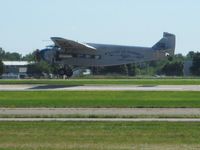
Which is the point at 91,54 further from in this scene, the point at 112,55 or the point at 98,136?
the point at 98,136

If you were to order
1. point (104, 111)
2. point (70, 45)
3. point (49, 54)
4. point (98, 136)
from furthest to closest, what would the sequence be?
point (49, 54) → point (70, 45) → point (104, 111) → point (98, 136)

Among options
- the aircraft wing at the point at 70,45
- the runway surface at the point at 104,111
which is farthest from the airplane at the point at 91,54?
the runway surface at the point at 104,111

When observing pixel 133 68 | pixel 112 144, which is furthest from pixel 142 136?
pixel 133 68

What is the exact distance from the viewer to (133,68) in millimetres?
181875

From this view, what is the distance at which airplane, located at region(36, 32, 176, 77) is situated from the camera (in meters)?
77.4

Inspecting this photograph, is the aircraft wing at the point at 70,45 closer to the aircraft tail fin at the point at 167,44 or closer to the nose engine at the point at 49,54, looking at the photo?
the nose engine at the point at 49,54

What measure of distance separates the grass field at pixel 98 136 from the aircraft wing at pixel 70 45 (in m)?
52.0

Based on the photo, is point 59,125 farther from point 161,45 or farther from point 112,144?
point 161,45

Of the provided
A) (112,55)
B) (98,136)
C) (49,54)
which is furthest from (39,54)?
(98,136)

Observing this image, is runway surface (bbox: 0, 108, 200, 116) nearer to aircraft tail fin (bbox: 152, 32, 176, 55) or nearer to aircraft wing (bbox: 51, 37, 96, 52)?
aircraft wing (bbox: 51, 37, 96, 52)

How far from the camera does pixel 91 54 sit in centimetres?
7994

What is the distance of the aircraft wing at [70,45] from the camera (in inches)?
2957

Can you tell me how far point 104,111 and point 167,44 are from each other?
183 feet

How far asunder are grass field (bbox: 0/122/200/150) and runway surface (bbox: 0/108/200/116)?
525 centimetres
